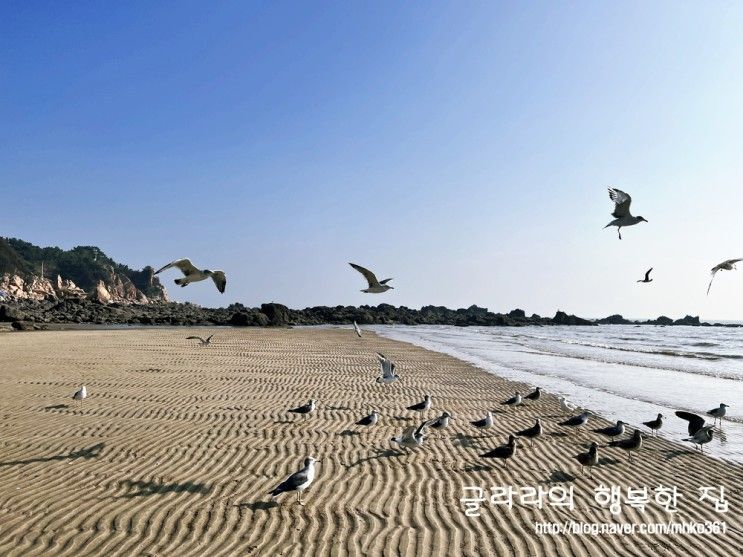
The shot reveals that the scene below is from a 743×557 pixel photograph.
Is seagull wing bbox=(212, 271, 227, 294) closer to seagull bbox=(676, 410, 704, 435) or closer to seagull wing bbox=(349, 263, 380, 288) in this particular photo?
seagull wing bbox=(349, 263, 380, 288)

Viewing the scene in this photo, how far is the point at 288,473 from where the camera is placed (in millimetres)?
8086

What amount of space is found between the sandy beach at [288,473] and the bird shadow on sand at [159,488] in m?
0.04

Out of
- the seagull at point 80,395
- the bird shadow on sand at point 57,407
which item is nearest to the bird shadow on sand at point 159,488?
the bird shadow on sand at point 57,407

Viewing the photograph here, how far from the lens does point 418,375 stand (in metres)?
20.7

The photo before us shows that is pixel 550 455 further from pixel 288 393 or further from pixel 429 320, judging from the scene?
pixel 429 320

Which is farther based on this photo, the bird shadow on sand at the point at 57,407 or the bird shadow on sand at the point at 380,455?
the bird shadow on sand at the point at 57,407

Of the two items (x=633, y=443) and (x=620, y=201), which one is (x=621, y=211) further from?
(x=633, y=443)

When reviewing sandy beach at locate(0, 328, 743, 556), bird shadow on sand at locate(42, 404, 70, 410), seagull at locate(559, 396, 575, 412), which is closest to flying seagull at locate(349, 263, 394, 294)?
sandy beach at locate(0, 328, 743, 556)

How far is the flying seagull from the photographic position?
12547 mm

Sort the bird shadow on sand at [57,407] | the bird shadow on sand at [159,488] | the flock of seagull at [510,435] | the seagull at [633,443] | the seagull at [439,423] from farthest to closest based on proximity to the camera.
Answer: the bird shadow on sand at [57,407] → the seagull at [439,423] → the seagull at [633,443] → the flock of seagull at [510,435] → the bird shadow on sand at [159,488]

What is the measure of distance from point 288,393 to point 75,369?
26.5ft

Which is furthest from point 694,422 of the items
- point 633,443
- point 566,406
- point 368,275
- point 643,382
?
point 643,382

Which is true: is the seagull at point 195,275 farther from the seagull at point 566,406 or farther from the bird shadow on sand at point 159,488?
the seagull at point 566,406

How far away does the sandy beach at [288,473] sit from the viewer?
19.4 feet
